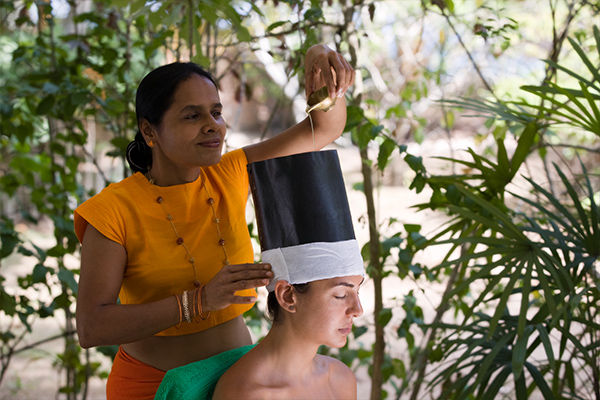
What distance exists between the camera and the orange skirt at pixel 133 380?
4.77 ft

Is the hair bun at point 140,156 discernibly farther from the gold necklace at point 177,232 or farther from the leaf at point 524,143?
the leaf at point 524,143

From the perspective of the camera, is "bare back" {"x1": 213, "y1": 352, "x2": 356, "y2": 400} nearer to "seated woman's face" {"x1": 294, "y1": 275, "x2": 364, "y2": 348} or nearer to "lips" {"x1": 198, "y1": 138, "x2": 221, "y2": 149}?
"seated woman's face" {"x1": 294, "y1": 275, "x2": 364, "y2": 348}

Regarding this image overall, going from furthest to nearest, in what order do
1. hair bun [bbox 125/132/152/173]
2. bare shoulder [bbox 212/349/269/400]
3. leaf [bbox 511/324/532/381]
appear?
leaf [bbox 511/324/532/381]
hair bun [bbox 125/132/152/173]
bare shoulder [bbox 212/349/269/400]

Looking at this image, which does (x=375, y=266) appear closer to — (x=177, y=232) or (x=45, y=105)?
(x=177, y=232)

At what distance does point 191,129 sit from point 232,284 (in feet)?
1.41

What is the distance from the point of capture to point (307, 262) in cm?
129

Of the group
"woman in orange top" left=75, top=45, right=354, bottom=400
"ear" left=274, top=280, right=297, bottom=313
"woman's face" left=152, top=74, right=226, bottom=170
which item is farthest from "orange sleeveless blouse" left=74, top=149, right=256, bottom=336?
"ear" left=274, top=280, right=297, bottom=313

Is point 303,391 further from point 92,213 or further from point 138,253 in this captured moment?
point 92,213

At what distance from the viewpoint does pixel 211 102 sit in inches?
57.6

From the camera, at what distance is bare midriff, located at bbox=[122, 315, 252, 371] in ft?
4.79

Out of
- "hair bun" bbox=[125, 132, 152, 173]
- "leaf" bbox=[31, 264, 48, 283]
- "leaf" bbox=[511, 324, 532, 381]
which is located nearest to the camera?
"hair bun" bbox=[125, 132, 152, 173]

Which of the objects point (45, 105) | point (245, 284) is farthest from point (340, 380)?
point (45, 105)

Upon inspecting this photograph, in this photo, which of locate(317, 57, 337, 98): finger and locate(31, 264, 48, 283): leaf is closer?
locate(317, 57, 337, 98): finger

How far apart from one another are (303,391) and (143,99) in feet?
2.67
